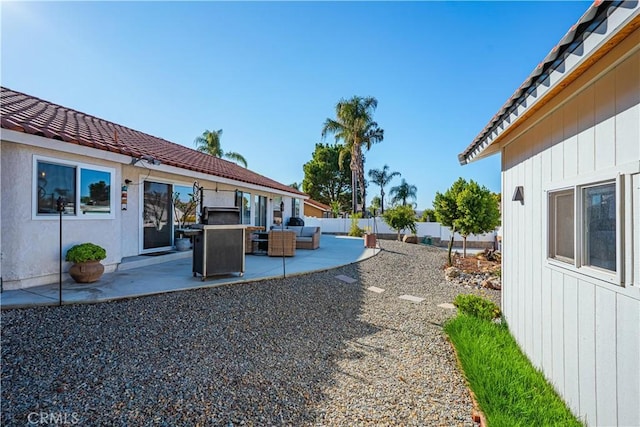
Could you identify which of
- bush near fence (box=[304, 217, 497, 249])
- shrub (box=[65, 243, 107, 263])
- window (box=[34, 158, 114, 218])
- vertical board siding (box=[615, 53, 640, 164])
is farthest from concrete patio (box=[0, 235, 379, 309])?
bush near fence (box=[304, 217, 497, 249])

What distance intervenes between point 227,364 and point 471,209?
10668mm

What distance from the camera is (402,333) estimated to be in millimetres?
5199

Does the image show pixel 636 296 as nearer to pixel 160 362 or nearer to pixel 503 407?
pixel 503 407

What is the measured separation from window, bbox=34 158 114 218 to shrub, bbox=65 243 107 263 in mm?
806

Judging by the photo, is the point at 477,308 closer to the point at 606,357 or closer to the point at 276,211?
the point at 606,357

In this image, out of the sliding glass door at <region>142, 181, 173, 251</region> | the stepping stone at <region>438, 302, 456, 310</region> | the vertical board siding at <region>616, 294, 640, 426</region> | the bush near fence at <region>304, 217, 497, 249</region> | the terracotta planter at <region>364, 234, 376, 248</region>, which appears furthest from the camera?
the bush near fence at <region>304, 217, 497, 249</region>

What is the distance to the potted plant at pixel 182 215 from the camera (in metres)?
10.6

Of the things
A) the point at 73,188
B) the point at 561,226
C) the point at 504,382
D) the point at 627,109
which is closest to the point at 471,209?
the point at 561,226

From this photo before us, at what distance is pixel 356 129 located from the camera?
100.0 ft

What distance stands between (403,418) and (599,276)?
2088 millimetres

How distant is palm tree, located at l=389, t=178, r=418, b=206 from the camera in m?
41.0

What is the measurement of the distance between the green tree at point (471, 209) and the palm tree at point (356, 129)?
63.6ft

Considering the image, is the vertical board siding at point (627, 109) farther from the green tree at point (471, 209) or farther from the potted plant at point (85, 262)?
the green tree at point (471, 209)

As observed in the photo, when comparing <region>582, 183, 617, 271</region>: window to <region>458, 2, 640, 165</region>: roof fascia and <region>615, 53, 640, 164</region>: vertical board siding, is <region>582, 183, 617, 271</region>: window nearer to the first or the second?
<region>615, 53, 640, 164</region>: vertical board siding
